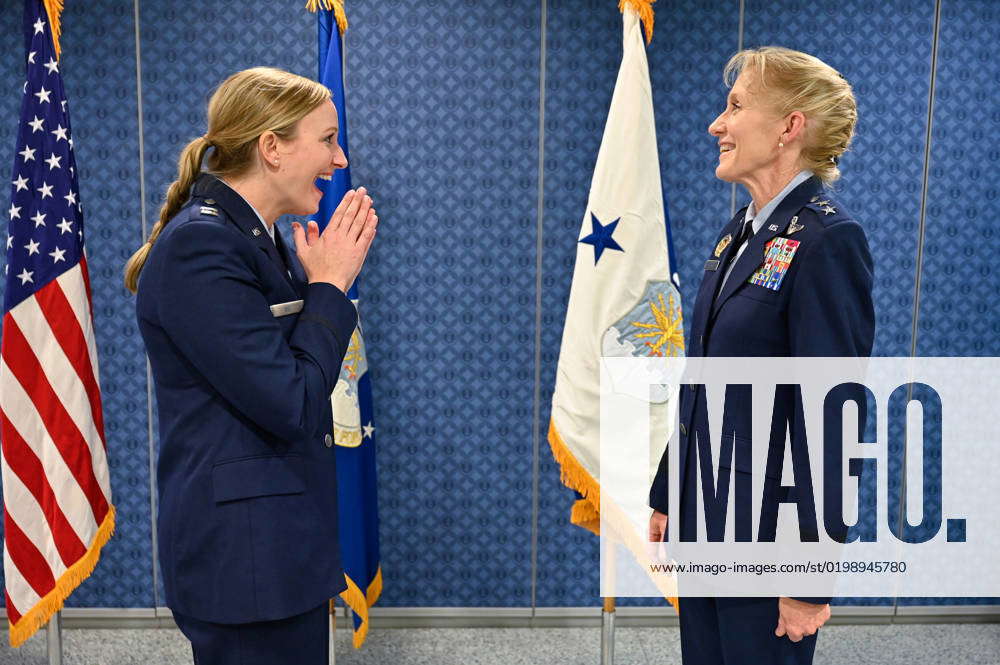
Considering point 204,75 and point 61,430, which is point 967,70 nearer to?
point 204,75

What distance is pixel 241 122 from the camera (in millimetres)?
1464

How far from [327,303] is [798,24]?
2200mm

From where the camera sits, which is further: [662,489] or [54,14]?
[54,14]

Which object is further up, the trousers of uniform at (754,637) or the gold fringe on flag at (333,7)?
the gold fringe on flag at (333,7)

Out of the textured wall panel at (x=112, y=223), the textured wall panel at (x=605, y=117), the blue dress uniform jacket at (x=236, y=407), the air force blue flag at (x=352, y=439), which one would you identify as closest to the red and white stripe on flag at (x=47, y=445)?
the textured wall panel at (x=112, y=223)

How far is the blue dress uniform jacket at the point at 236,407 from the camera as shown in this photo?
4.33 ft

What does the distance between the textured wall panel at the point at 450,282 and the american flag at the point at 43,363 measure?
3.03 ft

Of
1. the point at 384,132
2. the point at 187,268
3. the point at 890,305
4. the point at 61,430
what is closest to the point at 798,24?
the point at 890,305

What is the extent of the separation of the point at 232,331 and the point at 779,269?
92 cm

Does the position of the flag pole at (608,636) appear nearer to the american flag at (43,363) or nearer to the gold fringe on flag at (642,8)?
the american flag at (43,363)

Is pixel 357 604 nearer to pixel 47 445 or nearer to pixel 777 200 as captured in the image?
pixel 47 445

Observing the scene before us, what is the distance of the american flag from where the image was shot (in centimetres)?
234

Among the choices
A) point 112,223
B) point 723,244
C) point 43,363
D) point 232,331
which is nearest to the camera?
point 232,331

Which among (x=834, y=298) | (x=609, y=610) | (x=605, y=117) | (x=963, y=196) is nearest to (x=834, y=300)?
(x=834, y=298)
